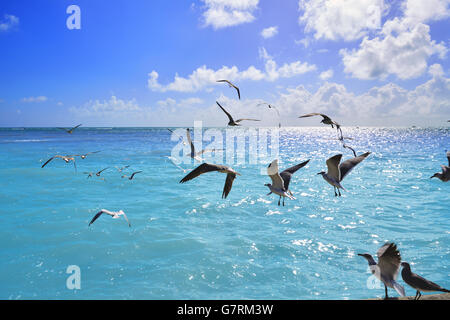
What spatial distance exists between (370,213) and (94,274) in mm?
11119

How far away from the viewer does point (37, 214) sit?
11891mm

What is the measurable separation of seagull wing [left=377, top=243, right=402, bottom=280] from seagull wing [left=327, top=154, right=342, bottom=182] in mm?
1788

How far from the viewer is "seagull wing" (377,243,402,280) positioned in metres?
4.32

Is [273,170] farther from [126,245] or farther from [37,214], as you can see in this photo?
[37,214]

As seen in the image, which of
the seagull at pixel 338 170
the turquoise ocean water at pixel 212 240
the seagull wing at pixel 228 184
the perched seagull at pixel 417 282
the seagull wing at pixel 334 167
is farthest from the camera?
the turquoise ocean water at pixel 212 240

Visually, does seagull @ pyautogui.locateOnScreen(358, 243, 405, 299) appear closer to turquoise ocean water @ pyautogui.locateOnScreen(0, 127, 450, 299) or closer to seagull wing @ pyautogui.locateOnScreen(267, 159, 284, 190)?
seagull wing @ pyautogui.locateOnScreen(267, 159, 284, 190)

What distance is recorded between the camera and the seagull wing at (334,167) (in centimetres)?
561

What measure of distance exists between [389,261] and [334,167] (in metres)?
2.05

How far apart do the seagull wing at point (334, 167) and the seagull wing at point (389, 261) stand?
1788mm

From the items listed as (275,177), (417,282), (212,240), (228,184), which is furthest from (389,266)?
(212,240)

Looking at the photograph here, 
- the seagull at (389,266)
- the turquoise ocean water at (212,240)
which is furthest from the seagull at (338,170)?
the turquoise ocean water at (212,240)

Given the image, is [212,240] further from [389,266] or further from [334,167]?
A: [389,266]

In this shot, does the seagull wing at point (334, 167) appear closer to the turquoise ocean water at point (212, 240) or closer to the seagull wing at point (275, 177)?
the seagull wing at point (275, 177)

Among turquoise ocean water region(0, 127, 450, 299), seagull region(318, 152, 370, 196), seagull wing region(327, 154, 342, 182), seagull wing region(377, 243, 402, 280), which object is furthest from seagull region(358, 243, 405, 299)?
turquoise ocean water region(0, 127, 450, 299)
